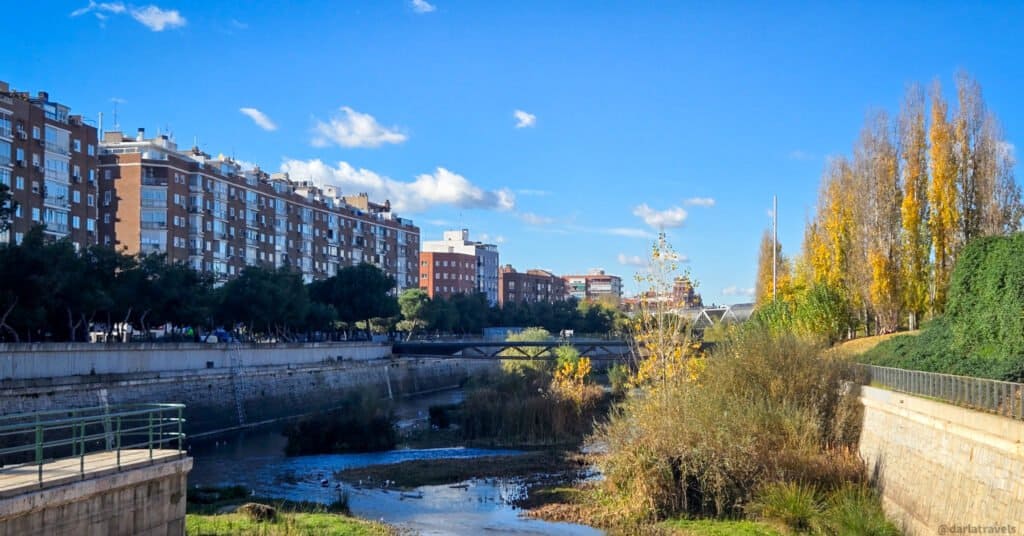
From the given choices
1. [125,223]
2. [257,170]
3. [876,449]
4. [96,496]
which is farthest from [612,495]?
[257,170]

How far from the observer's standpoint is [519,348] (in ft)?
244

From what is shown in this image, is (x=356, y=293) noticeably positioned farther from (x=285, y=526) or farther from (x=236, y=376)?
(x=285, y=526)

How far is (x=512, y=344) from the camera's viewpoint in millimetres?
69562

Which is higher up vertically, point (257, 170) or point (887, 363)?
point (257, 170)

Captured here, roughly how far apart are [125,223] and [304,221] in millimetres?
29044

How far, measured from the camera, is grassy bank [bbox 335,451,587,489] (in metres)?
31.1

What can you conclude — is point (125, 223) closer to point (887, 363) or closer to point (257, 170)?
point (257, 170)

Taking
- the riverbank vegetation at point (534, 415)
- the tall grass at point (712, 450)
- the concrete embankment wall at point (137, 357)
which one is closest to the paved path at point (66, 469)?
the tall grass at point (712, 450)

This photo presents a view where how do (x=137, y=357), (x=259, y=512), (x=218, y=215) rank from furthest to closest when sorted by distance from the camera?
(x=218, y=215), (x=137, y=357), (x=259, y=512)

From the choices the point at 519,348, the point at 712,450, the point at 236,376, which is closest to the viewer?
the point at 712,450

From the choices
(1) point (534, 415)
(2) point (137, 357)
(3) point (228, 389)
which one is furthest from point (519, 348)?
(2) point (137, 357)

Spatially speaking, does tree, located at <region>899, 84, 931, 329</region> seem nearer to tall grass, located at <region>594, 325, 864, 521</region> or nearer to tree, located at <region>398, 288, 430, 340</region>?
tall grass, located at <region>594, 325, 864, 521</region>

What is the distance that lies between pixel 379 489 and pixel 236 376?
2579 cm

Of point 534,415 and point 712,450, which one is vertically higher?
point 712,450
